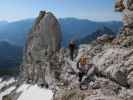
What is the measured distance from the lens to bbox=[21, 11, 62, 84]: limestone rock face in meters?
68.1

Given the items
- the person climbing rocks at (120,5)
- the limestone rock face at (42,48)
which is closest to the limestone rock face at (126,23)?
the person climbing rocks at (120,5)

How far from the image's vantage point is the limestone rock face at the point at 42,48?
6812 centimetres

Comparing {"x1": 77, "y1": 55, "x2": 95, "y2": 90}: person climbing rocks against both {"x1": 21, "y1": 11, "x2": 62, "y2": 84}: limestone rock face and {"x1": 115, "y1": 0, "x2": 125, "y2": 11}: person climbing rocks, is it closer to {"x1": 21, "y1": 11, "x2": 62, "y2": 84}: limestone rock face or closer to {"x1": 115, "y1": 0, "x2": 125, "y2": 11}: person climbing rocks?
{"x1": 115, "y1": 0, "x2": 125, "y2": 11}: person climbing rocks

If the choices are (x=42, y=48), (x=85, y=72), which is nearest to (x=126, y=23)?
(x=85, y=72)

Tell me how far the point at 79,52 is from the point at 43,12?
107ft

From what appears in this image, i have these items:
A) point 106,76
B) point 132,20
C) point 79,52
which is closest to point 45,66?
point 79,52

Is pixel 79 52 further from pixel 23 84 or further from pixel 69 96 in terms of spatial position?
pixel 23 84

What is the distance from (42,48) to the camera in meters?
73.6

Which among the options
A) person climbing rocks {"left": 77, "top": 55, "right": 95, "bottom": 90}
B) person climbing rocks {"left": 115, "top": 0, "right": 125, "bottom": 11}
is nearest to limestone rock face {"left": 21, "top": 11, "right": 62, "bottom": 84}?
person climbing rocks {"left": 115, "top": 0, "right": 125, "bottom": 11}

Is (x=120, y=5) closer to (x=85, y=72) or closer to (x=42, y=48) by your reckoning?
(x=85, y=72)

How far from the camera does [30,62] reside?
260ft

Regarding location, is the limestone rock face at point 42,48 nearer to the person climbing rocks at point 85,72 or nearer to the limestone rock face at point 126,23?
the limestone rock face at point 126,23

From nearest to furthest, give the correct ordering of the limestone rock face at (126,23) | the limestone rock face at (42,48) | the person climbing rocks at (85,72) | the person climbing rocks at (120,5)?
the person climbing rocks at (85,72)
the limestone rock face at (126,23)
the person climbing rocks at (120,5)
the limestone rock face at (42,48)

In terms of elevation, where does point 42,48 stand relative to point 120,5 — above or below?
below
